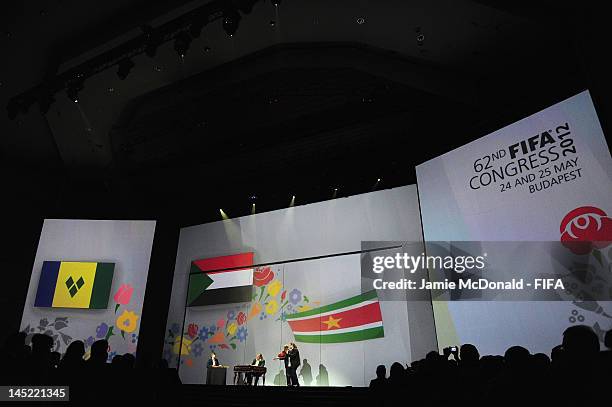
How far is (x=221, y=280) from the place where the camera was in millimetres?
10922

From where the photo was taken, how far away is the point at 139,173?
35.5 ft

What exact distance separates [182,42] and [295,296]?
6103 mm

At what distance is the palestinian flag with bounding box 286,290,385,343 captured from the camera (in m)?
8.91

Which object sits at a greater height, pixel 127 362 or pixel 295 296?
pixel 295 296

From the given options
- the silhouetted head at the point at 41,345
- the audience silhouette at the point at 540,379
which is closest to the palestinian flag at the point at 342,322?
the audience silhouette at the point at 540,379

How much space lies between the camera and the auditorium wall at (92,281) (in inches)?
394

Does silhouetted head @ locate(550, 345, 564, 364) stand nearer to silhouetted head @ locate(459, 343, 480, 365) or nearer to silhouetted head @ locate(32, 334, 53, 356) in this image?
silhouetted head @ locate(459, 343, 480, 365)

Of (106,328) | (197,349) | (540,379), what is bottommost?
(540,379)

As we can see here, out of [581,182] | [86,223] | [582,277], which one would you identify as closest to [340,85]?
[581,182]

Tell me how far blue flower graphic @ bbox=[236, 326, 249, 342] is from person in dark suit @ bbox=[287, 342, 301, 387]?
4.67 feet

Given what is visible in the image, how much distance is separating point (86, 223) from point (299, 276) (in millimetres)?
5707

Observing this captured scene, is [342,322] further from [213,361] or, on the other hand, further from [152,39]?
[152,39]

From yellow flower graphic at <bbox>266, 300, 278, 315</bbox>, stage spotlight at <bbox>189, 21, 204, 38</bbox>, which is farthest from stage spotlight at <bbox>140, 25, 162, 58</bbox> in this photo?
yellow flower graphic at <bbox>266, 300, 278, 315</bbox>

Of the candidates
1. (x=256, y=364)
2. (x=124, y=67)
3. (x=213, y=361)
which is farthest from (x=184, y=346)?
(x=124, y=67)
